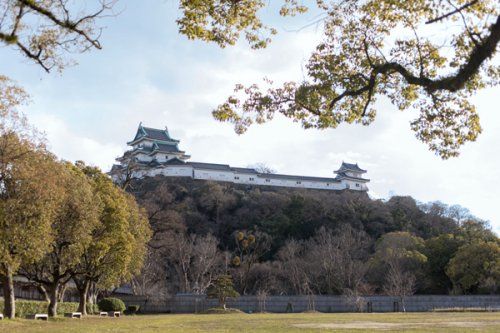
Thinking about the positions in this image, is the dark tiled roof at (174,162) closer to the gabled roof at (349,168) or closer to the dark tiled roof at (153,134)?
the dark tiled roof at (153,134)

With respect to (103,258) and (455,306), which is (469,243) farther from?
(103,258)

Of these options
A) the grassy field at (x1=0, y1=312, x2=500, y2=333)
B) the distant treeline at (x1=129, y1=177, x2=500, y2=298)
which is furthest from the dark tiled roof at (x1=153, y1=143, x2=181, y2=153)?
the grassy field at (x1=0, y1=312, x2=500, y2=333)

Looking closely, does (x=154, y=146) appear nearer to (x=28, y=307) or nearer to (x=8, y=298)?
(x=28, y=307)

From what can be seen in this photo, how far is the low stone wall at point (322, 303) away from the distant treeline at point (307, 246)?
2.79 ft

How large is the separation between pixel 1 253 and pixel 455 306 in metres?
29.5

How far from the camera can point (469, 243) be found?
41.2 metres

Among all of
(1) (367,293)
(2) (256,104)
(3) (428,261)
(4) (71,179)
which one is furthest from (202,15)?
(3) (428,261)

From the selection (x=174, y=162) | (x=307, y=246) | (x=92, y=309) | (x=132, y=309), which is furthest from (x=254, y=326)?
(x=174, y=162)

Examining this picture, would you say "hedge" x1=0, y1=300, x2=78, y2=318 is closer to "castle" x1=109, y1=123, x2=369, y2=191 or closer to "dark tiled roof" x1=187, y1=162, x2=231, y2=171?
"castle" x1=109, y1=123, x2=369, y2=191

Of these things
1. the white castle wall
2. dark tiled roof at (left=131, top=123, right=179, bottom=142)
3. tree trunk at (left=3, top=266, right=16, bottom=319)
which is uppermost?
dark tiled roof at (left=131, top=123, right=179, bottom=142)

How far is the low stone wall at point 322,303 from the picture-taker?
35969 mm

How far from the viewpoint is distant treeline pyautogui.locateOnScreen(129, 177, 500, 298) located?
39.5 m

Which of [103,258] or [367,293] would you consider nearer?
[103,258]

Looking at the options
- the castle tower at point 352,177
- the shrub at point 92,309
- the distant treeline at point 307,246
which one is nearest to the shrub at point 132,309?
the distant treeline at point 307,246
